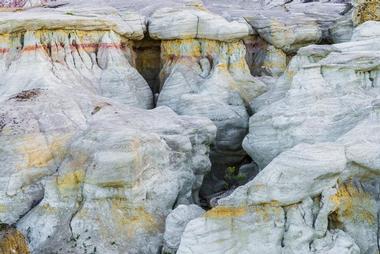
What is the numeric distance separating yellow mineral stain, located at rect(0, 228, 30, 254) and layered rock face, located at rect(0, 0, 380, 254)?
23mm

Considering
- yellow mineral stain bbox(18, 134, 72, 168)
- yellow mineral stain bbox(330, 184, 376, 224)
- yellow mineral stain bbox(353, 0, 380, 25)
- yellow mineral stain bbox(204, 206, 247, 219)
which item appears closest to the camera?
yellow mineral stain bbox(204, 206, 247, 219)

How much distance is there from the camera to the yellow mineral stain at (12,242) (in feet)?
28.8

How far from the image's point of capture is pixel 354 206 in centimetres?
843

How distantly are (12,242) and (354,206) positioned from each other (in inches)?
212

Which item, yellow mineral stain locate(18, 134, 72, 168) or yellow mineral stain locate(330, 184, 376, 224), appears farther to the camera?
yellow mineral stain locate(18, 134, 72, 168)

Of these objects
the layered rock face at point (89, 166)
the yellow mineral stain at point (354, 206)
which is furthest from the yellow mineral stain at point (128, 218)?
the yellow mineral stain at point (354, 206)

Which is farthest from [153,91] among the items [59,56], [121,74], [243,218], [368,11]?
[243,218]

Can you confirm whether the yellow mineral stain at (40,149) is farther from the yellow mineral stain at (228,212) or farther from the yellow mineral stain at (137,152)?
the yellow mineral stain at (228,212)

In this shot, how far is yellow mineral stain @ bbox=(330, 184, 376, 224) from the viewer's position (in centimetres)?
833

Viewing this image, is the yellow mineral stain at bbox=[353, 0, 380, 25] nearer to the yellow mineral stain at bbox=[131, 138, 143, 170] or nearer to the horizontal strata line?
the horizontal strata line

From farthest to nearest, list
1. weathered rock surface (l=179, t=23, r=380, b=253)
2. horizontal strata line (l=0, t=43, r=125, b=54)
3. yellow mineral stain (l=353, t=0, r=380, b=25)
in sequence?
yellow mineral stain (l=353, t=0, r=380, b=25) < horizontal strata line (l=0, t=43, r=125, b=54) < weathered rock surface (l=179, t=23, r=380, b=253)

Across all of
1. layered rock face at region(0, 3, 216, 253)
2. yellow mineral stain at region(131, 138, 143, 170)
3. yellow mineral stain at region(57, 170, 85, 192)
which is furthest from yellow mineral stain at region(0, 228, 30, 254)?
yellow mineral stain at region(131, 138, 143, 170)

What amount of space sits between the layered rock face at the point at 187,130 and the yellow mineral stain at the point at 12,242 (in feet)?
0.07

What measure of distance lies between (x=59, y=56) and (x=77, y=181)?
15.2 feet
